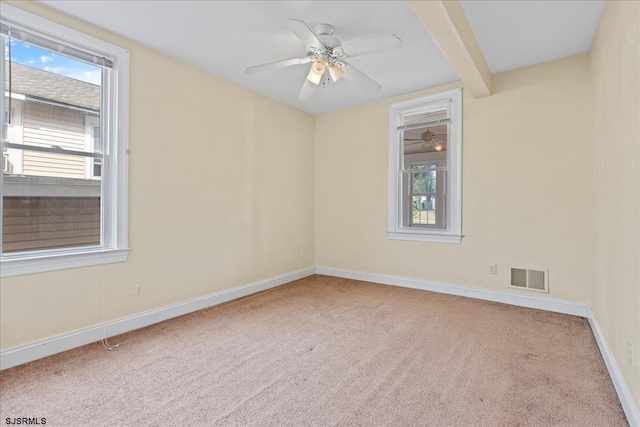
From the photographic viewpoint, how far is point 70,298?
8.53 feet

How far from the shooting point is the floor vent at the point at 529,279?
3.52m

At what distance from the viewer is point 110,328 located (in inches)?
110

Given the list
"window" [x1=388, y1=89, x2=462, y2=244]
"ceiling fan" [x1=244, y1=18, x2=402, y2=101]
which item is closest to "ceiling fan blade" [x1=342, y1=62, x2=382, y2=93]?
"ceiling fan" [x1=244, y1=18, x2=402, y2=101]

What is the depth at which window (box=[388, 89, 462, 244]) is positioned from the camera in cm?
407

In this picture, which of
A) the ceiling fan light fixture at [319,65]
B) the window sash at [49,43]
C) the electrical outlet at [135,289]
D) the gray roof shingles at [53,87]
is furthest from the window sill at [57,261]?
the ceiling fan light fixture at [319,65]

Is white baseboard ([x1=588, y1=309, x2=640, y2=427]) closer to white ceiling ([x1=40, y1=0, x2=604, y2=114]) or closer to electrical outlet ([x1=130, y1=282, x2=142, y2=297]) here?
white ceiling ([x1=40, y1=0, x2=604, y2=114])

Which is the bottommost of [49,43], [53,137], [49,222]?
[49,222]

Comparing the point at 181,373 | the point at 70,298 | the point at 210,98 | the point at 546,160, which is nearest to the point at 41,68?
the point at 210,98

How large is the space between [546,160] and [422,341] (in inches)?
95.5

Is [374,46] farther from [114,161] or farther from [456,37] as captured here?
[114,161]

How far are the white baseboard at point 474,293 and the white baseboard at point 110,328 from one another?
1.51m

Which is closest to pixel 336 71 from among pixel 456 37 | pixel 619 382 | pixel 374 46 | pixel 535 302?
pixel 374 46

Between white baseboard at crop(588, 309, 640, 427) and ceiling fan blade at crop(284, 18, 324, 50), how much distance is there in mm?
2943

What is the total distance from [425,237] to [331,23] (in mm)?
2869
